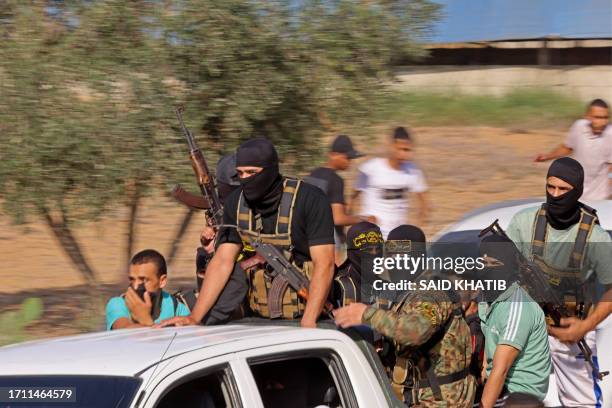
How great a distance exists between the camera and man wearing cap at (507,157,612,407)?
5.59 metres

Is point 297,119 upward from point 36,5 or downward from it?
downward

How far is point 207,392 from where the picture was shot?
395cm

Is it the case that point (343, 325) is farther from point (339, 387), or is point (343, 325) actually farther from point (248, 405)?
point (248, 405)

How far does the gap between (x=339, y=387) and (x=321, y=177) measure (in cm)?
470

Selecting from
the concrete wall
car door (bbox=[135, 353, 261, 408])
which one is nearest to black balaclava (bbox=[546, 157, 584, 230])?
car door (bbox=[135, 353, 261, 408])

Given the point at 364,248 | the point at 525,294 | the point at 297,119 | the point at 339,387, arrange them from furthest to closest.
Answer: the point at 297,119 < the point at 364,248 < the point at 525,294 < the point at 339,387

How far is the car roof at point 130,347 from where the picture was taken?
12.5ft

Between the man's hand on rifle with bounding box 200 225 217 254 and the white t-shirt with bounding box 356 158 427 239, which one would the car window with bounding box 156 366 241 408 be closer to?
the man's hand on rifle with bounding box 200 225 217 254

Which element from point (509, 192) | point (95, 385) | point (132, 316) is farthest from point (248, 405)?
point (509, 192)

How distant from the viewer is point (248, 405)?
3.86m

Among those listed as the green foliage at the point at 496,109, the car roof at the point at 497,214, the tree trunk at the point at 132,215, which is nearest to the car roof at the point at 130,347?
the car roof at the point at 497,214

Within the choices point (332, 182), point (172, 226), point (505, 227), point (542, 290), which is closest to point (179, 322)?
point (542, 290)

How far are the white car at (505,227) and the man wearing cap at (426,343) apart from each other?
43.9 inches

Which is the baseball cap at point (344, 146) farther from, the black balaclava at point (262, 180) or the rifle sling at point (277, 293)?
the rifle sling at point (277, 293)
